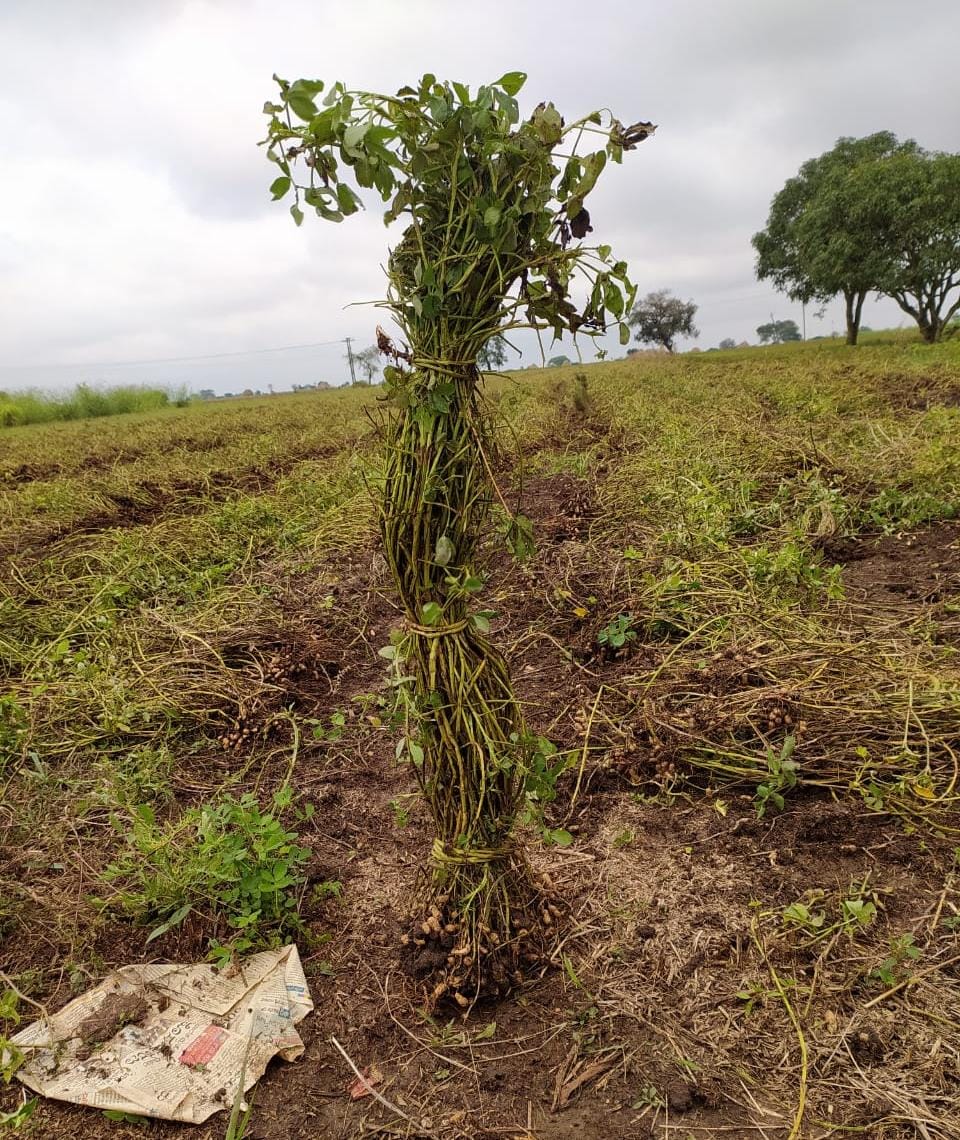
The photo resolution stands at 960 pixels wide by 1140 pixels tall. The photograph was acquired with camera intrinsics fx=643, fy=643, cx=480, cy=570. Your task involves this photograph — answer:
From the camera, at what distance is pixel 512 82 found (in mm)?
1208

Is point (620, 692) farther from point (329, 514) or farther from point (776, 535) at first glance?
point (329, 514)

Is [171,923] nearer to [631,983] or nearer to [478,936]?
[478,936]

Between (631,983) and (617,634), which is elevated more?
(617,634)

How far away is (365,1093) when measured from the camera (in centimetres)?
156

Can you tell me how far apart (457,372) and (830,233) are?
3012cm

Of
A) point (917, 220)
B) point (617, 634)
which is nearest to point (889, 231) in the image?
point (917, 220)

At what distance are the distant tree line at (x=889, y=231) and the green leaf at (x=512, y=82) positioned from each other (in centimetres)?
2790

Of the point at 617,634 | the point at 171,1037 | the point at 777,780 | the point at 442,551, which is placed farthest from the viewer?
the point at 617,634

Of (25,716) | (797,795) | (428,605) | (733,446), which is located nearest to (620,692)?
(797,795)

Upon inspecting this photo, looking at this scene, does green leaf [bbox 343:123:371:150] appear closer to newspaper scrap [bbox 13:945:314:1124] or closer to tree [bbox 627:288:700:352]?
newspaper scrap [bbox 13:945:314:1124]

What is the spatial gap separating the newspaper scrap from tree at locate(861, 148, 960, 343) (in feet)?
94.3

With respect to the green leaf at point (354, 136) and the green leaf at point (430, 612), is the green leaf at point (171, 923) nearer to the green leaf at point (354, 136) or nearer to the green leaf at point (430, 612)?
the green leaf at point (430, 612)

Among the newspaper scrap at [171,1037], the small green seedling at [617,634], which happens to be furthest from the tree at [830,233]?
the newspaper scrap at [171,1037]

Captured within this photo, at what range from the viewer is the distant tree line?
73.8ft
